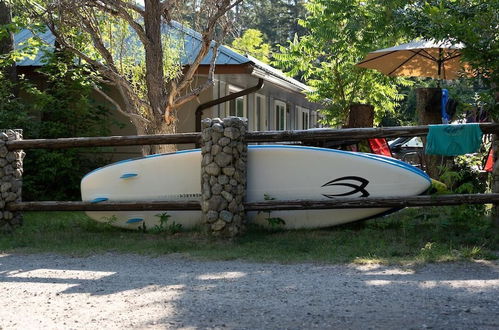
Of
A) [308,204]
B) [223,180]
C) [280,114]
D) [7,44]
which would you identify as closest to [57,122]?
[7,44]

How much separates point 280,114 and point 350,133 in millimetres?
13798

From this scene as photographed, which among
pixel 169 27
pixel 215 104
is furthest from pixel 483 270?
pixel 215 104

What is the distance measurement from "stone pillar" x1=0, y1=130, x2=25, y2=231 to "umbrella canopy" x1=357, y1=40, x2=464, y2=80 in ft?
22.7

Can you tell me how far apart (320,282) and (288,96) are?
15779 mm

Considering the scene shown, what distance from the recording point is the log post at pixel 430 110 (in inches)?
424

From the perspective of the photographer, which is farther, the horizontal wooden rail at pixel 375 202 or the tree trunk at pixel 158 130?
the tree trunk at pixel 158 130

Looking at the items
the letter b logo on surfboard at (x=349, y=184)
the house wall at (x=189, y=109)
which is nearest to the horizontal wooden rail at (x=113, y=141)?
the letter b logo on surfboard at (x=349, y=184)

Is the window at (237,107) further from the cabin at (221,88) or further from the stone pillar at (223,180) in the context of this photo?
the stone pillar at (223,180)

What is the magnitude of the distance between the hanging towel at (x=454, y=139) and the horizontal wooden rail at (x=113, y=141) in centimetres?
295

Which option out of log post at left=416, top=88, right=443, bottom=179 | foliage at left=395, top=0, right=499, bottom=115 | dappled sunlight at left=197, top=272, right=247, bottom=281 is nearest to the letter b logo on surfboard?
foliage at left=395, top=0, right=499, bottom=115

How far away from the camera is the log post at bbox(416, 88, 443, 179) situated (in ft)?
35.4

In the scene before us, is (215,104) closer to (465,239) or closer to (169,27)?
(169,27)

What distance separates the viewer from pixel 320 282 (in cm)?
556

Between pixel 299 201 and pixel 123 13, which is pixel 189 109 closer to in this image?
pixel 123 13
